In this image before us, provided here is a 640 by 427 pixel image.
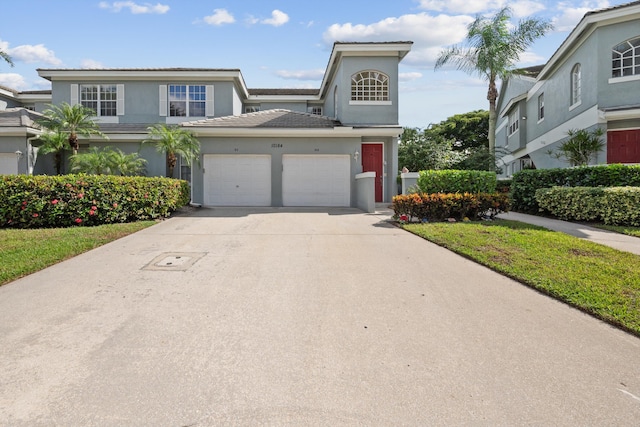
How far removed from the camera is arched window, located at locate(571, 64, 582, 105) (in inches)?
656

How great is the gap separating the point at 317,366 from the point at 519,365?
160cm

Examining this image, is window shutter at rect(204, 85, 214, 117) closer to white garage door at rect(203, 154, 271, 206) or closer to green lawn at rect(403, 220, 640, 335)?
white garage door at rect(203, 154, 271, 206)

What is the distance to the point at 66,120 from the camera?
15.0m

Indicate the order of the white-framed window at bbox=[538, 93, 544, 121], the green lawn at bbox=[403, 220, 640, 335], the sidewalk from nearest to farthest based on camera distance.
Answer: the green lawn at bbox=[403, 220, 640, 335]
the sidewalk
the white-framed window at bbox=[538, 93, 544, 121]

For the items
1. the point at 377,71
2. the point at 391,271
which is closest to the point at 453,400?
the point at 391,271

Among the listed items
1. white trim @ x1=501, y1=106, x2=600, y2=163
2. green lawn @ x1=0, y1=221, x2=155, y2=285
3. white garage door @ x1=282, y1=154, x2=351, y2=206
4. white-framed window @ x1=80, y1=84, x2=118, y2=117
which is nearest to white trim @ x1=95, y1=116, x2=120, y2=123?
white-framed window @ x1=80, y1=84, x2=118, y2=117

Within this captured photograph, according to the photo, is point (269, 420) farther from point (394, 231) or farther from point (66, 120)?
point (66, 120)

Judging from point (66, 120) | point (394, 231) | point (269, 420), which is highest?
point (66, 120)

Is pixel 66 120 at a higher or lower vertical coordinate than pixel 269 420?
higher

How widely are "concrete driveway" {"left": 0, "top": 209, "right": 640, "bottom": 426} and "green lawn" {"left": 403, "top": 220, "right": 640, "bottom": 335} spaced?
25 centimetres

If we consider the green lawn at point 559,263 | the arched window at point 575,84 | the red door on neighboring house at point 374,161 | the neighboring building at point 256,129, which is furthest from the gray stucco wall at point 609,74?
the green lawn at point 559,263

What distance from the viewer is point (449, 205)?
10906mm

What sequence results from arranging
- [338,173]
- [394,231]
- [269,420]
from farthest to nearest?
[338,173], [394,231], [269,420]

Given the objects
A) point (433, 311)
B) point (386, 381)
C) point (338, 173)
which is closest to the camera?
Result: point (386, 381)
